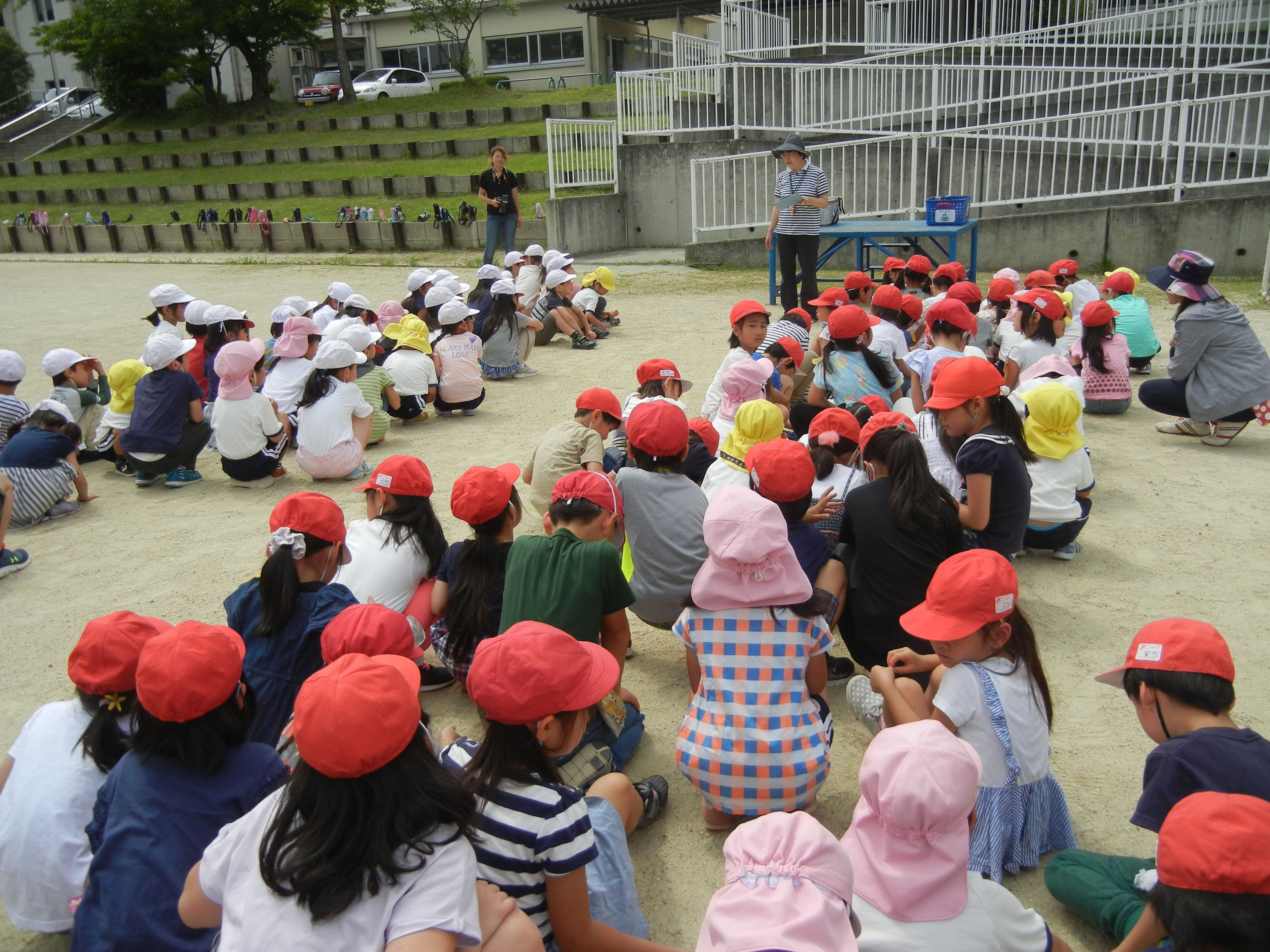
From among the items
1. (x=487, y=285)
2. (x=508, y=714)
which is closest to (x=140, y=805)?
(x=508, y=714)

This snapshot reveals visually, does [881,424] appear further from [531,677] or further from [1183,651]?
[531,677]

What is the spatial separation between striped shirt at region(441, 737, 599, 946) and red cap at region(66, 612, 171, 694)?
107 centimetres

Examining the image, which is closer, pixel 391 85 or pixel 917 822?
pixel 917 822

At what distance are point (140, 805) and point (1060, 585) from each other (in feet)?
13.0

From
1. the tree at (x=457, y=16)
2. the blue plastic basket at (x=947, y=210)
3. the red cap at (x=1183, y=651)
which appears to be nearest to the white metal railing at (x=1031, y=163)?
the blue plastic basket at (x=947, y=210)

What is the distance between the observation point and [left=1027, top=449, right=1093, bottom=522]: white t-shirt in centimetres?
472

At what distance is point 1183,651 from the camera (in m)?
2.35

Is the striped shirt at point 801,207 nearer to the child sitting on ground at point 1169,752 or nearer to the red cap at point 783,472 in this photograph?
the red cap at point 783,472

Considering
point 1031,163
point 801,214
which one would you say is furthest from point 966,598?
point 1031,163

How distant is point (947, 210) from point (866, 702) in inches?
350

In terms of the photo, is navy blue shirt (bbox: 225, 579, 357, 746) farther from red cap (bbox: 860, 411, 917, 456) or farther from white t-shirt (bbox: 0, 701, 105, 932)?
red cap (bbox: 860, 411, 917, 456)

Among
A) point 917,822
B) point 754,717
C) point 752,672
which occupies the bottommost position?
point 754,717

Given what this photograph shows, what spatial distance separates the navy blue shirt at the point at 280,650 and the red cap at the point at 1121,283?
688 centimetres

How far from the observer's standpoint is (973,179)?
44.5ft
